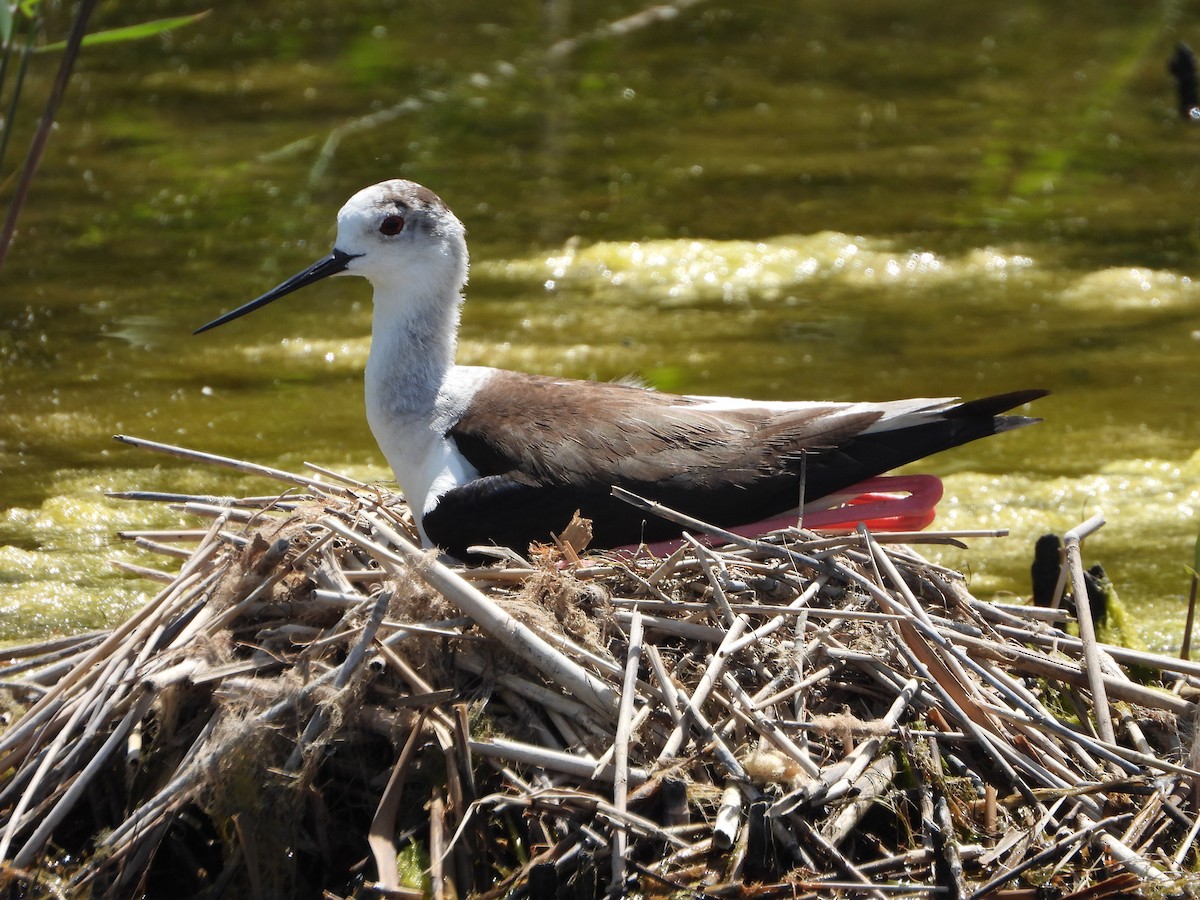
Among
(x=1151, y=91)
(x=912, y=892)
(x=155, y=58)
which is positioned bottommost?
(x=155, y=58)

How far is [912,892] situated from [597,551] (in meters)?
1.32

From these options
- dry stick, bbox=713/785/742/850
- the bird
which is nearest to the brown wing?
the bird

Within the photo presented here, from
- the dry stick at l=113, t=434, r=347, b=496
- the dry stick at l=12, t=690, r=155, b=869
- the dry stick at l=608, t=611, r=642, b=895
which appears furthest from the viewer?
the dry stick at l=113, t=434, r=347, b=496

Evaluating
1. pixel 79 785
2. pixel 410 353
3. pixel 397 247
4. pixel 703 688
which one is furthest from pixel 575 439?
pixel 79 785

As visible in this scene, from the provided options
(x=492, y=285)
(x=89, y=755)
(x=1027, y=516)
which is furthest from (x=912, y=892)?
(x=492, y=285)

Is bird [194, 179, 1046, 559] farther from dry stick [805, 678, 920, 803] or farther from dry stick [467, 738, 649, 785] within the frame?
dry stick [467, 738, 649, 785]

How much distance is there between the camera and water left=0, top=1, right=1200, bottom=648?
599cm

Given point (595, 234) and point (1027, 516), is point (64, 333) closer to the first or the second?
point (595, 234)

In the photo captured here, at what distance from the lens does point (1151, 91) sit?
412 inches

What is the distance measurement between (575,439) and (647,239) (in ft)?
14.0

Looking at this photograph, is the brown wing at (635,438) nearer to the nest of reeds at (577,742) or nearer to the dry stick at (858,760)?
the nest of reeds at (577,742)

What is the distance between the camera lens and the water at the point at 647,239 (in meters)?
5.99

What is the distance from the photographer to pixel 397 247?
4527mm

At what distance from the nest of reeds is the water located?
133cm
